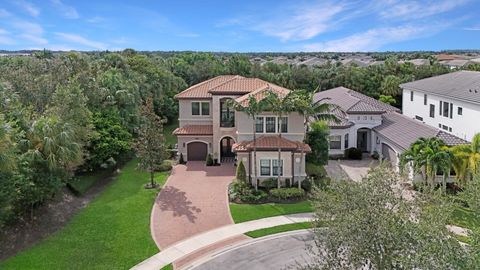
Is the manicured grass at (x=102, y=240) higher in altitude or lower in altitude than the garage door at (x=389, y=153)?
lower

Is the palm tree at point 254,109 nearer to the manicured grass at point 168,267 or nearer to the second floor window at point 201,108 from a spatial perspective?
the second floor window at point 201,108

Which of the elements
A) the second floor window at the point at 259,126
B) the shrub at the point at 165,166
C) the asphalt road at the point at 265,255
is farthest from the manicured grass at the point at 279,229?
the shrub at the point at 165,166

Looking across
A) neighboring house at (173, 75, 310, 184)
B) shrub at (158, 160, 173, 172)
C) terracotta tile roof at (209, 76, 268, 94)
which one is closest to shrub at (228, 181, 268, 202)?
neighboring house at (173, 75, 310, 184)

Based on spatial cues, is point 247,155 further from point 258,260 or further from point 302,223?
point 258,260

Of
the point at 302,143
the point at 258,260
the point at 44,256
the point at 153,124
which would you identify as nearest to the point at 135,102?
the point at 153,124

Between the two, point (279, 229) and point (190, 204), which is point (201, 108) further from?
point (279, 229)

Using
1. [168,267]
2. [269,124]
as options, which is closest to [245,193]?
[269,124]
